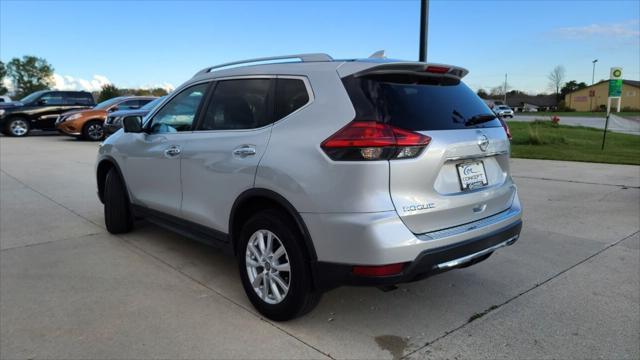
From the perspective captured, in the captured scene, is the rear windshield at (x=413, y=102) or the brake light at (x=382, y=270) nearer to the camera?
the brake light at (x=382, y=270)

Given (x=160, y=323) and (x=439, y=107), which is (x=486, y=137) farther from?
(x=160, y=323)

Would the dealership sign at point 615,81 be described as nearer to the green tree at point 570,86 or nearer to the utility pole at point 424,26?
the utility pole at point 424,26

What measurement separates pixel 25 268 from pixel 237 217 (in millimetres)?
2300

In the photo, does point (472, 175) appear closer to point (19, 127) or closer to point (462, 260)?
point (462, 260)

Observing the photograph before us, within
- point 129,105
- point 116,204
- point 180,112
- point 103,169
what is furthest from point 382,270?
point 129,105

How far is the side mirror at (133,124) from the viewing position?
4582 mm

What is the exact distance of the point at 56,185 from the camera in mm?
8281

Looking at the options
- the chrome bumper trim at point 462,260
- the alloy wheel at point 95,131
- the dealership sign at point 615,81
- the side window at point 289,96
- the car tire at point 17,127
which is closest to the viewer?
the chrome bumper trim at point 462,260

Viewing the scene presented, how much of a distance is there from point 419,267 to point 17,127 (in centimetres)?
2085

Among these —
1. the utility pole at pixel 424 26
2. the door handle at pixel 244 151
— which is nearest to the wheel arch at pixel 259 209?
the door handle at pixel 244 151

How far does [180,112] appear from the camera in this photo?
14.0 feet

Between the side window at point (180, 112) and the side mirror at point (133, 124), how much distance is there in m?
0.14

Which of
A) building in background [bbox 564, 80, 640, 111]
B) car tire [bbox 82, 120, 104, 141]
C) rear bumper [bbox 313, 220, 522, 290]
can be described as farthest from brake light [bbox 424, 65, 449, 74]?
building in background [bbox 564, 80, 640, 111]

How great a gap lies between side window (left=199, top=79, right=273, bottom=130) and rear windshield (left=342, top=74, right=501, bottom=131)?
0.74 m
